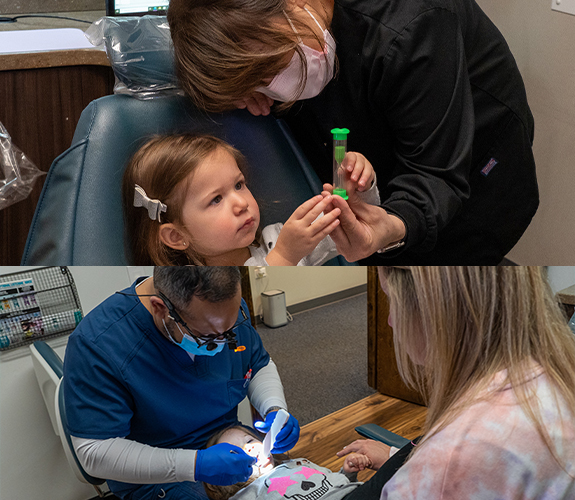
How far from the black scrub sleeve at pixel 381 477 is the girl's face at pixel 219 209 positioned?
37 centimetres

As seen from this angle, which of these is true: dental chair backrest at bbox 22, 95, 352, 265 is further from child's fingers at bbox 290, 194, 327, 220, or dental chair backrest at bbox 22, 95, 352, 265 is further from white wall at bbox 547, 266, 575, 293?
white wall at bbox 547, 266, 575, 293

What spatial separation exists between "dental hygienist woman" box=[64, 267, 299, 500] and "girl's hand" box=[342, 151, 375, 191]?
312 mm

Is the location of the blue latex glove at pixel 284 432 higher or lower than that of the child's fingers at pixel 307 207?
lower

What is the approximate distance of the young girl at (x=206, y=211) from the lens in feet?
2.22

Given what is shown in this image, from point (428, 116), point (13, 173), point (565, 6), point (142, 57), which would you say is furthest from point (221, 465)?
point (565, 6)

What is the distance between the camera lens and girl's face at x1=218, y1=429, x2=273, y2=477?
19.6 inches

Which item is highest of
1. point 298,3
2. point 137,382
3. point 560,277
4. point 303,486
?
point 298,3

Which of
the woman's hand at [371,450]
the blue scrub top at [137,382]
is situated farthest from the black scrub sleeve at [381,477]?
the blue scrub top at [137,382]

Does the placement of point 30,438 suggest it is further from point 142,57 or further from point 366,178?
point 142,57

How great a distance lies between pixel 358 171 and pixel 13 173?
982 millimetres

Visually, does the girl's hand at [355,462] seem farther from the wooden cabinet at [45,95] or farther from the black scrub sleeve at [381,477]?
the wooden cabinet at [45,95]

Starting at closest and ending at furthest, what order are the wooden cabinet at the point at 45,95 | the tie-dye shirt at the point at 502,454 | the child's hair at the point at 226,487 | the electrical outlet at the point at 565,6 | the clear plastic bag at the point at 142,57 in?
the tie-dye shirt at the point at 502,454 → the child's hair at the point at 226,487 → the clear plastic bag at the point at 142,57 → the electrical outlet at the point at 565,6 → the wooden cabinet at the point at 45,95

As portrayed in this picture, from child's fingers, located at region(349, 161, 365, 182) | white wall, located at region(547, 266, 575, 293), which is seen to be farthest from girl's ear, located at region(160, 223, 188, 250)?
white wall, located at region(547, 266, 575, 293)

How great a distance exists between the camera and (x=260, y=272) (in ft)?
1.65
